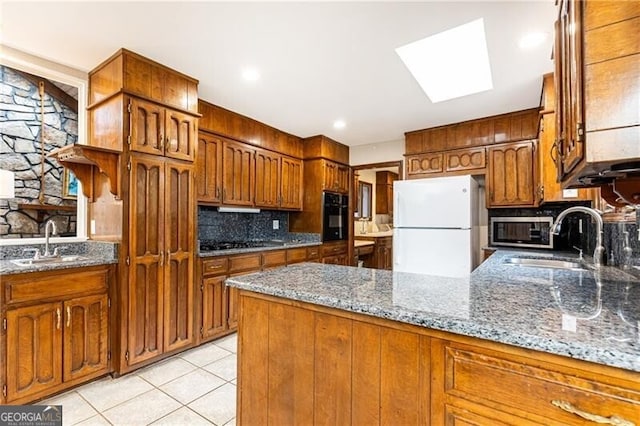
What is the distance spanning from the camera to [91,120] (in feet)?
8.84

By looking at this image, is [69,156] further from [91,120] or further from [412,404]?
[412,404]

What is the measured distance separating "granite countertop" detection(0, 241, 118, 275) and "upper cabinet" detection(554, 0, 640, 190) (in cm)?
281

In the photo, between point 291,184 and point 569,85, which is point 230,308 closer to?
point 291,184

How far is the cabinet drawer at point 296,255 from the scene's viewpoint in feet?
13.2

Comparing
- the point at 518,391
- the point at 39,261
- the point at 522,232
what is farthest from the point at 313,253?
the point at 518,391

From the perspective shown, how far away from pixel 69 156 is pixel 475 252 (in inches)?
162

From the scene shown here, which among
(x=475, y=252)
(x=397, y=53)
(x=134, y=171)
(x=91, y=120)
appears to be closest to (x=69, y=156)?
(x=134, y=171)

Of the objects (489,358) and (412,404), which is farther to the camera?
(412,404)

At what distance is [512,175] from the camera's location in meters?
3.65

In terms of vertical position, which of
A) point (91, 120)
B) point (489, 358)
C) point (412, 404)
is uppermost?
point (91, 120)

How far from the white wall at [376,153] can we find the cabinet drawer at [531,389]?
417 cm

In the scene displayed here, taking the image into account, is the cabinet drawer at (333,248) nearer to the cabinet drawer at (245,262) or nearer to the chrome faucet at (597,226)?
the cabinet drawer at (245,262)

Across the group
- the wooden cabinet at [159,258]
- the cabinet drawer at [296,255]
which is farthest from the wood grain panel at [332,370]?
the cabinet drawer at [296,255]

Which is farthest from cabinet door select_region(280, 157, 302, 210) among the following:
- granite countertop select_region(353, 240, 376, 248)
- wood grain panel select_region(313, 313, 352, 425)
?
wood grain panel select_region(313, 313, 352, 425)
